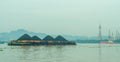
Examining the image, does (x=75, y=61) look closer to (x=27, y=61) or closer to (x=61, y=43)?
(x=27, y=61)

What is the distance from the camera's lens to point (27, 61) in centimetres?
4894

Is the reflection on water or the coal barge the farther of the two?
the coal barge

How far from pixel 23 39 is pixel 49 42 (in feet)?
50.1

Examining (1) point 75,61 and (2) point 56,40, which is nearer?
(1) point 75,61

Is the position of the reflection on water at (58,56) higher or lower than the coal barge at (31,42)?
lower

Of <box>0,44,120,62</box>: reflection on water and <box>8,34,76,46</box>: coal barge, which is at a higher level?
<box>8,34,76,46</box>: coal barge

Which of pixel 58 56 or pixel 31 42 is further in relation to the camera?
pixel 31 42

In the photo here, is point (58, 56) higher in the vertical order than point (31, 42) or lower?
lower

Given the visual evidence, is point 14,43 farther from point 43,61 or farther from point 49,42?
point 43,61

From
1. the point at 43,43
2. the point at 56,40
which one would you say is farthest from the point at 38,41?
the point at 56,40

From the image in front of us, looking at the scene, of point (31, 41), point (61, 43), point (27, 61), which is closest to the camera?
point (27, 61)

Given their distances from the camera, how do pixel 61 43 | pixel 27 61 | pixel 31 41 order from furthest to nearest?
pixel 61 43, pixel 31 41, pixel 27 61

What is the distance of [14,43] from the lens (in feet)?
602

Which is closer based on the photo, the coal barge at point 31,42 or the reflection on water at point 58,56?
the reflection on water at point 58,56
